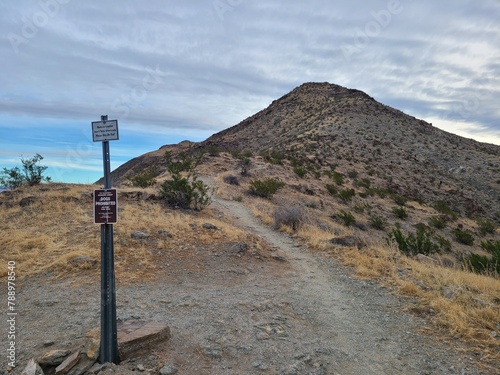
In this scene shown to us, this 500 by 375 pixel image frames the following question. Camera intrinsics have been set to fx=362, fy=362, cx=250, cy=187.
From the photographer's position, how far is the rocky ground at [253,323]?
452 cm

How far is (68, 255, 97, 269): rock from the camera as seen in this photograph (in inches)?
310

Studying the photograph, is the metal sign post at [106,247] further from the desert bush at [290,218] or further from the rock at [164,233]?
the desert bush at [290,218]

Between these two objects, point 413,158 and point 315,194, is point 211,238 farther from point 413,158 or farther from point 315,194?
point 413,158

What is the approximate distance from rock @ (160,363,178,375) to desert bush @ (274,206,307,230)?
8.80 m

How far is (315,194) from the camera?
2369 cm

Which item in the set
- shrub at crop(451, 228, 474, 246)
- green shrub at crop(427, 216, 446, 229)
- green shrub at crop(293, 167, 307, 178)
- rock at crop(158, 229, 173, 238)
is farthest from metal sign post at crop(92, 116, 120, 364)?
green shrub at crop(293, 167, 307, 178)

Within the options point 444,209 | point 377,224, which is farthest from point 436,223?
point 444,209

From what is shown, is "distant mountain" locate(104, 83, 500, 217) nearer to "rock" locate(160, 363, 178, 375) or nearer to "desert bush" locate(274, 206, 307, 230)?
"desert bush" locate(274, 206, 307, 230)

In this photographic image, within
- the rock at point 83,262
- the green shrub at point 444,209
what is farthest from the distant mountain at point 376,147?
the rock at point 83,262

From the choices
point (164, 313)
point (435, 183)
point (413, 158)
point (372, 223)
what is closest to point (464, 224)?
point (372, 223)

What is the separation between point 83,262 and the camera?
26.1 feet

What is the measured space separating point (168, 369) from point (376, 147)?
138 feet

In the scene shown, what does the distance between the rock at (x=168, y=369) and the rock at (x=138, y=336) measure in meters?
0.40

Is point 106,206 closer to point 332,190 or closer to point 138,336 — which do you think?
point 138,336
